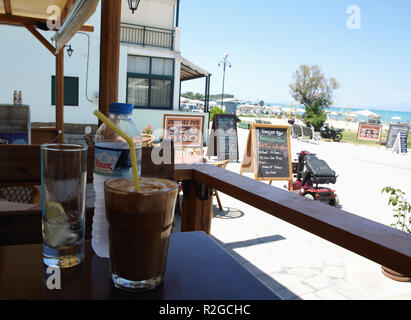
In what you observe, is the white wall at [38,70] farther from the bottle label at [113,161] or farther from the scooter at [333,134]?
the scooter at [333,134]

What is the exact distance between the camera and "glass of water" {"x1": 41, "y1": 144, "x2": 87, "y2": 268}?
2.40ft

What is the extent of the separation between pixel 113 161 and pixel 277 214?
734mm

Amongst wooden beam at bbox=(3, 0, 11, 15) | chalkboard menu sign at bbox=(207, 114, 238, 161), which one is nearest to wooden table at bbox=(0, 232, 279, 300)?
wooden beam at bbox=(3, 0, 11, 15)

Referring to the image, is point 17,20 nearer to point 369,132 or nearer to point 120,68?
point 120,68

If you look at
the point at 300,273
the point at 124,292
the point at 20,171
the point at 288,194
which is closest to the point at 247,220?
the point at 300,273

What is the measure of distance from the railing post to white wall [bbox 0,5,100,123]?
1041 cm

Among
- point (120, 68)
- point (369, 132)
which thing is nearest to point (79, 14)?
point (120, 68)

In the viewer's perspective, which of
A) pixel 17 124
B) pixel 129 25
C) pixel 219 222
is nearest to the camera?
pixel 17 124

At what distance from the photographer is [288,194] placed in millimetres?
1428

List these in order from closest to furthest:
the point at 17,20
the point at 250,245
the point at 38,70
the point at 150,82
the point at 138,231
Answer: the point at 138,231 → the point at 250,245 → the point at 17,20 → the point at 38,70 → the point at 150,82

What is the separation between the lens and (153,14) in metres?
13.1

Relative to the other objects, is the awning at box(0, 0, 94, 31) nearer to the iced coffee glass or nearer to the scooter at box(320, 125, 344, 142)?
the iced coffee glass
